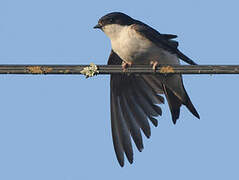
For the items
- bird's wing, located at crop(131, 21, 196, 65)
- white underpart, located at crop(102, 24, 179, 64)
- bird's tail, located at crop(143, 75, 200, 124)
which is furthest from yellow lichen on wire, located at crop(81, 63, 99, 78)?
bird's tail, located at crop(143, 75, 200, 124)

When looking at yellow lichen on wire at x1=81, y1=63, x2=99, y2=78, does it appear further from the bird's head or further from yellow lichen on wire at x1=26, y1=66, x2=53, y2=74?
the bird's head

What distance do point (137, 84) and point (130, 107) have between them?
0.36m

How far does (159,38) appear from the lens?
752 centimetres

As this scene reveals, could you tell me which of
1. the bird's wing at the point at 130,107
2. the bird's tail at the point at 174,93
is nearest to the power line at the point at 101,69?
the bird's tail at the point at 174,93

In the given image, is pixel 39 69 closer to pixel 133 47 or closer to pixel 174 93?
pixel 133 47

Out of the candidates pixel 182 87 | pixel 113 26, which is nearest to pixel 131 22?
pixel 113 26

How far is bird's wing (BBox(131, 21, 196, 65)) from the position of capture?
24.4ft

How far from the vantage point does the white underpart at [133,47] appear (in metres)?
7.33

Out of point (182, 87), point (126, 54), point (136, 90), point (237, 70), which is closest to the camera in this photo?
point (237, 70)

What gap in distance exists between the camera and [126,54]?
733 centimetres

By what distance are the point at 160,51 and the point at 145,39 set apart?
0.81 ft

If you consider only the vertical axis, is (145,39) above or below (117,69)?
above

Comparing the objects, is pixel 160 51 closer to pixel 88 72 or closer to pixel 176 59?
pixel 176 59

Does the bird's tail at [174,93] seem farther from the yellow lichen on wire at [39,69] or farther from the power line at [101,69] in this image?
the yellow lichen on wire at [39,69]
